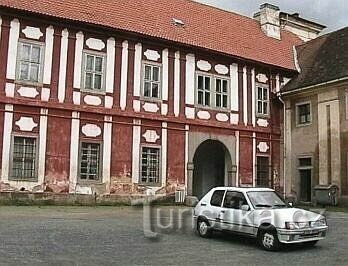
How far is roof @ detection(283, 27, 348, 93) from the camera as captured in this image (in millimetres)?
26594

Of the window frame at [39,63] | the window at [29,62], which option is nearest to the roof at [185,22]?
the window frame at [39,63]

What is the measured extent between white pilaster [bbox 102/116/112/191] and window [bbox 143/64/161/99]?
2448 millimetres

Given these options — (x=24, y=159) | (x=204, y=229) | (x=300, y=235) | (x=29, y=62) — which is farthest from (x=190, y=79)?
(x=300, y=235)

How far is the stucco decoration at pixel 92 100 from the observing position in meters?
22.6

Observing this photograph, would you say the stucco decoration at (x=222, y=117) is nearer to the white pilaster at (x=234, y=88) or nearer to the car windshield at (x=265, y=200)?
the white pilaster at (x=234, y=88)

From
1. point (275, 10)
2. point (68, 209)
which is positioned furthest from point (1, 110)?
point (275, 10)

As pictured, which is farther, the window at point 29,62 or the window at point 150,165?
the window at point 150,165

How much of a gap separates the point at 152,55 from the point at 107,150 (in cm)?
534

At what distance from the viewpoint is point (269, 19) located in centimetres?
3278

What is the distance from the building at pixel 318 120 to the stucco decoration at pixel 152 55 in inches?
327

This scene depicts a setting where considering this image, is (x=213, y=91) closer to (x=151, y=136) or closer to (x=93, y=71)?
(x=151, y=136)

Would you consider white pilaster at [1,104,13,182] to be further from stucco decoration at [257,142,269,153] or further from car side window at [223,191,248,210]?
stucco decoration at [257,142,269,153]

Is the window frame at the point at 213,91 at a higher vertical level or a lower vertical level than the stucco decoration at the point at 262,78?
lower

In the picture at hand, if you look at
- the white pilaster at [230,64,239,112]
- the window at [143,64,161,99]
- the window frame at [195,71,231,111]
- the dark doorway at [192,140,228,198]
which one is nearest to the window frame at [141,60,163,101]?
the window at [143,64,161,99]
